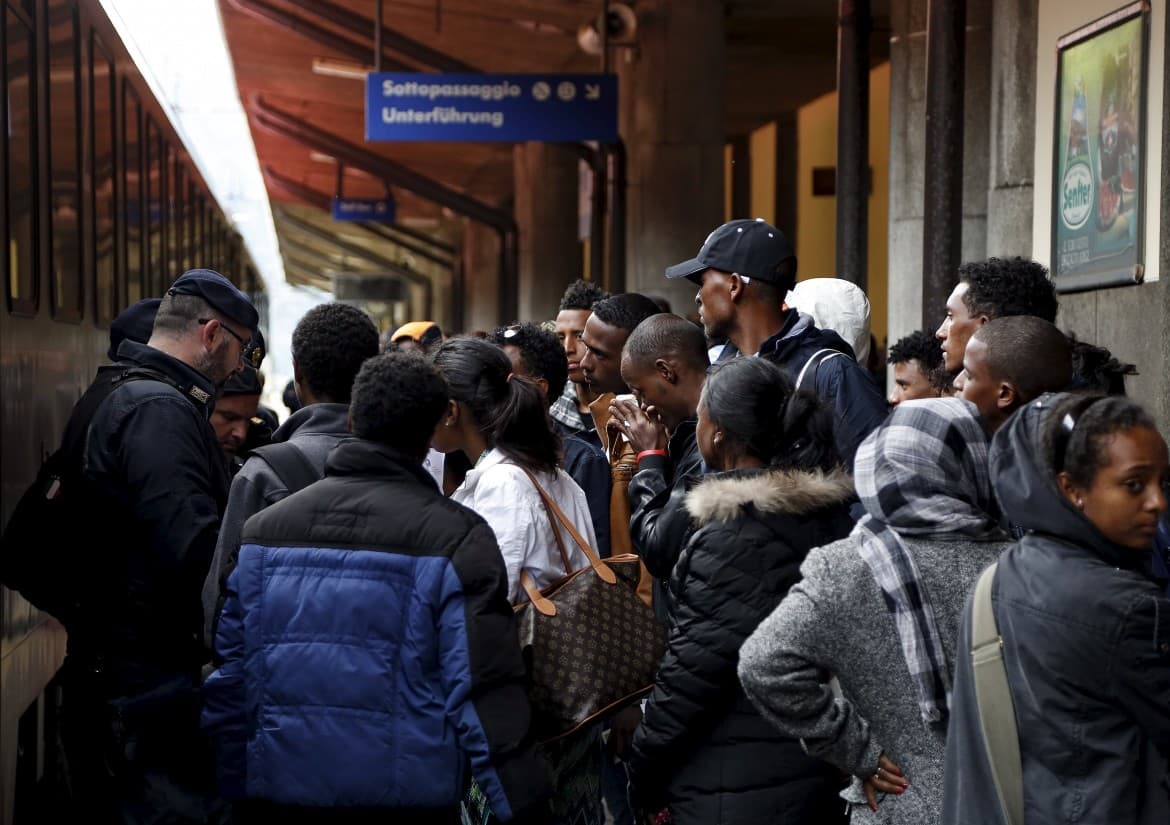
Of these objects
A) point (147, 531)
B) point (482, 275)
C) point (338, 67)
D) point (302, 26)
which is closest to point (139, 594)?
point (147, 531)

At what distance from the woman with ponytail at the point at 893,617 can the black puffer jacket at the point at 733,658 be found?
309mm

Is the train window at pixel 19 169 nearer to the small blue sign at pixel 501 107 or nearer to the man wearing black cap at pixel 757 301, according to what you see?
the man wearing black cap at pixel 757 301

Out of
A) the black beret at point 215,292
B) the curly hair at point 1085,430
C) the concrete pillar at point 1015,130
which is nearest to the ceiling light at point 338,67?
the concrete pillar at point 1015,130

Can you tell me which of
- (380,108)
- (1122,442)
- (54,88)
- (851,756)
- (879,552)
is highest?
(380,108)

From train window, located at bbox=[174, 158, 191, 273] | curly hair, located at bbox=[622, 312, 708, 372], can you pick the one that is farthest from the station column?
curly hair, located at bbox=[622, 312, 708, 372]

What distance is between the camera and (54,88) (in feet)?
21.3

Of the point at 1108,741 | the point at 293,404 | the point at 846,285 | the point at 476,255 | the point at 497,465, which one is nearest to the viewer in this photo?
the point at 1108,741

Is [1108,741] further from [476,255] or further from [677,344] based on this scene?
[476,255]

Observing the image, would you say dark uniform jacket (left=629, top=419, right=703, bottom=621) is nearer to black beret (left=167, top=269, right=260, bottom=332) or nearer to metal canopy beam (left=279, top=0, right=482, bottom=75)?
black beret (left=167, top=269, right=260, bottom=332)

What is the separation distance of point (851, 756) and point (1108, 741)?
68cm

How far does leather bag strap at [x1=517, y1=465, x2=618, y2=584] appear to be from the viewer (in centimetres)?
424

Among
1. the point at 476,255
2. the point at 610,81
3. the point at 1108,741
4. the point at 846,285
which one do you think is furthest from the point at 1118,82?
the point at 476,255

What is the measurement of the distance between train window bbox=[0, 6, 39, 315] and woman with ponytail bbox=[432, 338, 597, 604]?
Result: 1698 mm

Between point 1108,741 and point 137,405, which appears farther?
point 137,405
